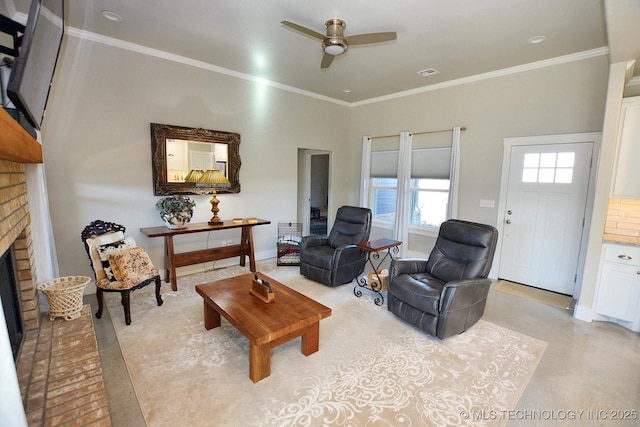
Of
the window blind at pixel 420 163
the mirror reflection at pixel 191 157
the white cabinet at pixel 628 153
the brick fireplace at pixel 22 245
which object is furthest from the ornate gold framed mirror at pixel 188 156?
the white cabinet at pixel 628 153

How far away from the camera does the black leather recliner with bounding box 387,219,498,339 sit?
2.59 m

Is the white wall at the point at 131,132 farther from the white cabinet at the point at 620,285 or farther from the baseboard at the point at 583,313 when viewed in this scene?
the white cabinet at the point at 620,285

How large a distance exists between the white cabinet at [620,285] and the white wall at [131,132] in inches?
171

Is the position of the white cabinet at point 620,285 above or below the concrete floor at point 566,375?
above

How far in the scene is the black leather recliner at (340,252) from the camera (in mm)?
3807

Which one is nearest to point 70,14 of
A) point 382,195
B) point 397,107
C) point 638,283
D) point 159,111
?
point 159,111

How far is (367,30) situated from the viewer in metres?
3.05

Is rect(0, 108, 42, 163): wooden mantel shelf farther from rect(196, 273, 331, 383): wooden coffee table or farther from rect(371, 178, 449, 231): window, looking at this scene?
rect(371, 178, 449, 231): window

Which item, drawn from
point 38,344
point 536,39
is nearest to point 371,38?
point 536,39

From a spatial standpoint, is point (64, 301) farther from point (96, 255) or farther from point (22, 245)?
point (96, 255)

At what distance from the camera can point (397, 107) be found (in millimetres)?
5297

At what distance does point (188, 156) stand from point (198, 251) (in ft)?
4.32

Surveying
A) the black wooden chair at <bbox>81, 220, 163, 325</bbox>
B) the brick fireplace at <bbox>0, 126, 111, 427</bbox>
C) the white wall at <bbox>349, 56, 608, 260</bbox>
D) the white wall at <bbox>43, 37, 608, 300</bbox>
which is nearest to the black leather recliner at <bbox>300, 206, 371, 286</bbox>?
the white wall at <bbox>43, 37, 608, 300</bbox>

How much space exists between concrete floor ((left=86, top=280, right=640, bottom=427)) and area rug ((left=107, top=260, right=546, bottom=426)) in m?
0.08
